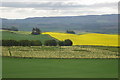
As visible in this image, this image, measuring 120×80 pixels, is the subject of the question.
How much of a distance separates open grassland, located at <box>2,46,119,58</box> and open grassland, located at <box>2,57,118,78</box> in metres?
1.43

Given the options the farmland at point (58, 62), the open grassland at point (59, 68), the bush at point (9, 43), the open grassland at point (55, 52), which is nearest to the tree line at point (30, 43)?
the bush at point (9, 43)

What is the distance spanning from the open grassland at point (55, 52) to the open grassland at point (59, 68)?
143cm

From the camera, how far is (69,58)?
2498cm

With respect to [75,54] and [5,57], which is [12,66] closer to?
[5,57]

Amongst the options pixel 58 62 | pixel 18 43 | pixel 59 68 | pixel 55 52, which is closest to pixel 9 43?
pixel 18 43

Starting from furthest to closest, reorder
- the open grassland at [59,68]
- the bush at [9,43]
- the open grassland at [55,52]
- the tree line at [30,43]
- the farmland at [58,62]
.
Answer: the tree line at [30,43] < the bush at [9,43] < the open grassland at [55,52] < the farmland at [58,62] < the open grassland at [59,68]

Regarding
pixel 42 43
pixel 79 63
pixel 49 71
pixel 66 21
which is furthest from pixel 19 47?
pixel 66 21

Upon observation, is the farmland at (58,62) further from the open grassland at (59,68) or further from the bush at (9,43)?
the bush at (9,43)

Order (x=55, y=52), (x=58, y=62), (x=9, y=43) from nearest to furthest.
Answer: (x=58, y=62)
(x=55, y=52)
(x=9, y=43)

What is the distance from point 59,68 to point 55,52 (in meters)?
6.63

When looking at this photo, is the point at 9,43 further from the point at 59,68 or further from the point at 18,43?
the point at 59,68

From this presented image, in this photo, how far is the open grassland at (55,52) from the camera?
25.5 m

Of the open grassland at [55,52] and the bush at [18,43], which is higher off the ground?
the bush at [18,43]

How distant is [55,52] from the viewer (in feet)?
88.8
